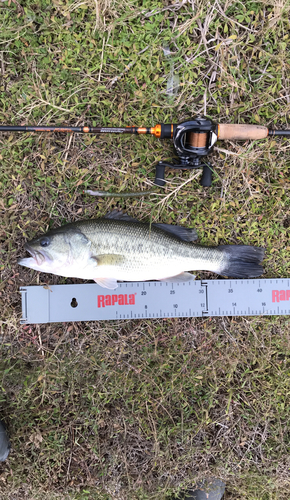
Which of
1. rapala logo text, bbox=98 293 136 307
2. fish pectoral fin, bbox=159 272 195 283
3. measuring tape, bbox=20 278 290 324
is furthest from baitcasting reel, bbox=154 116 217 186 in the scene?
rapala logo text, bbox=98 293 136 307

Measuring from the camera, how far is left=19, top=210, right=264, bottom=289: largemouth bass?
264 centimetres

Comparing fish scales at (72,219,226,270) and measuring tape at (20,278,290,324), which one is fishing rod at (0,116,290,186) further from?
measuring tape at (20,278,290,324)

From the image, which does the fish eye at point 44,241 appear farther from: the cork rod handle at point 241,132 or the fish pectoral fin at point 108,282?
the cork rod handle at point 241,132

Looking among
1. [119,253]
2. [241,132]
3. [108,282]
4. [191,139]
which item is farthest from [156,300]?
[241,132]

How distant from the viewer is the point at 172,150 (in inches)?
117

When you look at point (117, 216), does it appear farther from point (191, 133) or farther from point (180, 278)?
point (191, 133)

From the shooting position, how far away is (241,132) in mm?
2828

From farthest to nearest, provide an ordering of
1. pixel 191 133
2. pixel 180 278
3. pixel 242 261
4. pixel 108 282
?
1. pixel 242 261
2. pixel 180 278
3. pixel 108 282
4. pixel 191 133

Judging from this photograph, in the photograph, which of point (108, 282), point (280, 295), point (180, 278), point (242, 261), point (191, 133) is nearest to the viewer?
point (191, 133)

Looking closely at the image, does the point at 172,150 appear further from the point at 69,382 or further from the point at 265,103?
the point at 69,382

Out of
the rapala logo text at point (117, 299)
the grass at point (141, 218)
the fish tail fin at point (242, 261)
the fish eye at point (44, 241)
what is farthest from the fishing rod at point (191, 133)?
the rapala logo text at point (117, 299)

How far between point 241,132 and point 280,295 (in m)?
1.79

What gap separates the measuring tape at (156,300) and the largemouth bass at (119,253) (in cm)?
24

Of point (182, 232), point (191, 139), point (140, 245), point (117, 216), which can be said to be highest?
point (191, 139)
